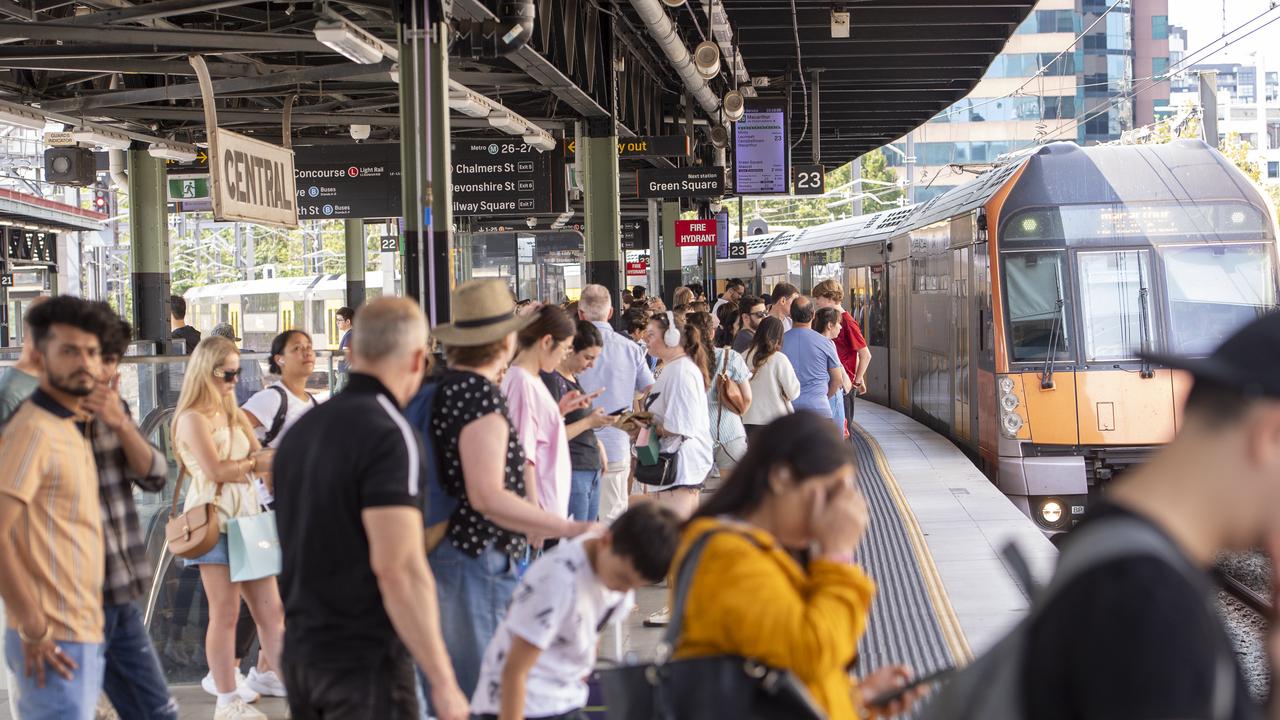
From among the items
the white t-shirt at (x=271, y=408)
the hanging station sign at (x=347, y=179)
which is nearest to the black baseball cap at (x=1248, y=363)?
the white t-shirt at (x=271, y=408)

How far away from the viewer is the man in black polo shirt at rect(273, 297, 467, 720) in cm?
350

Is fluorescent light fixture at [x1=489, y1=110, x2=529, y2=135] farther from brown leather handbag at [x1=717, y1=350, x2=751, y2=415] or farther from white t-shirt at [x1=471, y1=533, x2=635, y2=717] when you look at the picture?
white t-shirt at [x1=471, y1=533, x2=635, y2=717]

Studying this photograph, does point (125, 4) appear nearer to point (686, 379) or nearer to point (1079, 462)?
point (686, 379)

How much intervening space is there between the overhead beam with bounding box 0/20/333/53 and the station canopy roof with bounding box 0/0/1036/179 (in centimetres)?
1

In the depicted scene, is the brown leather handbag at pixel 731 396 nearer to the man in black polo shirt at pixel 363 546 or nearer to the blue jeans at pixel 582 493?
the blue jeans at pixel 582 493

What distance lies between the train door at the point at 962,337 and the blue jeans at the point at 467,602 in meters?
8.85

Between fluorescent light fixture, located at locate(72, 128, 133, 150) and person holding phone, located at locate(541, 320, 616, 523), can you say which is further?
fluorescent light fixture, located at locate(72, 128, 133, 150)

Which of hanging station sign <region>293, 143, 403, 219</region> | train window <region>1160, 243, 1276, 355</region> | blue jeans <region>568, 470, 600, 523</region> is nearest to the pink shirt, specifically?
blue jeans <region>568, 470, 600, 523</region>

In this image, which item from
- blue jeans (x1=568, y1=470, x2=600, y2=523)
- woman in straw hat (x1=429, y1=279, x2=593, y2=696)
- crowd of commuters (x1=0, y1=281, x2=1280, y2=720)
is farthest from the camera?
blue jeans (x1=568, y1=470, x2=600, y2=523)

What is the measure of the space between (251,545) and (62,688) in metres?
2.13

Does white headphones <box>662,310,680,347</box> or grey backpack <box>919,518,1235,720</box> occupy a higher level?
white headphones <box>662,310,680,347</box>

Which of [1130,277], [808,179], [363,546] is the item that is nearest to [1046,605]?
[363,546]

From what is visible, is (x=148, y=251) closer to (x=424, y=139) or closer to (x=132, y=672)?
(x=424, y=139)

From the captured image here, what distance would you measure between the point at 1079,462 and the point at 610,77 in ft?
23.3
